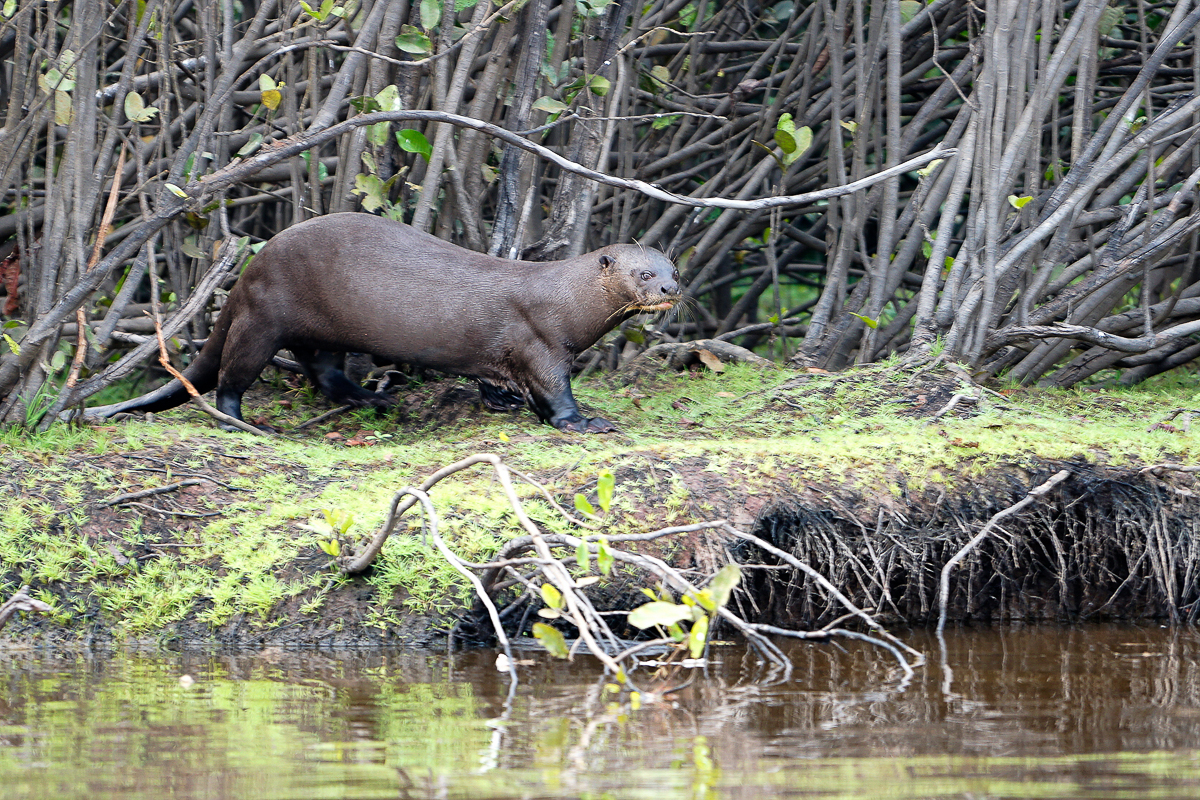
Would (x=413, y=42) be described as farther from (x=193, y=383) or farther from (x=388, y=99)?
(x=193, y=383)

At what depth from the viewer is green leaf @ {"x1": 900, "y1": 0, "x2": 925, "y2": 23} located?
18.6 feet

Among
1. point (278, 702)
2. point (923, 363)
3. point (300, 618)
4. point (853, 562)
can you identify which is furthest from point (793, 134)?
point (278, 702)

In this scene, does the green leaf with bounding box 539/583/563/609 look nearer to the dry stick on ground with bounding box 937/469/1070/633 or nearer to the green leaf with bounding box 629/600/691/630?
the green leaf with bounding box 629/600/691/630

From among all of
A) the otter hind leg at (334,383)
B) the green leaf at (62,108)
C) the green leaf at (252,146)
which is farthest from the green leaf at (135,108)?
the otter hind leg at (334,383)

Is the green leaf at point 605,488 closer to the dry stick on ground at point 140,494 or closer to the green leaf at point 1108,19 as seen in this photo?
the dry stick on ground at point 140,494

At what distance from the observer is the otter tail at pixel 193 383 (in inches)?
190

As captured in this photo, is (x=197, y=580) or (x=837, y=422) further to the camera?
(x=837, y=422)

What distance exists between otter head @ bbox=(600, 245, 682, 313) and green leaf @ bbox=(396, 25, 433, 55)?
977 mm

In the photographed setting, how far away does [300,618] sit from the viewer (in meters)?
3.51

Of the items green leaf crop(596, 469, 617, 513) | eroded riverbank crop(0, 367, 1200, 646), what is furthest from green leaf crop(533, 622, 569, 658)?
eroded riverbank crop(0, 367, 1200, 646)

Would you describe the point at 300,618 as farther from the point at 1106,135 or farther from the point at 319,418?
the point at 1106,135

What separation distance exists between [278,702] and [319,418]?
2.29 m

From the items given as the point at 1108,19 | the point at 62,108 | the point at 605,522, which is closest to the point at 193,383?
the point at 62,108

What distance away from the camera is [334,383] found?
16.9 ft
